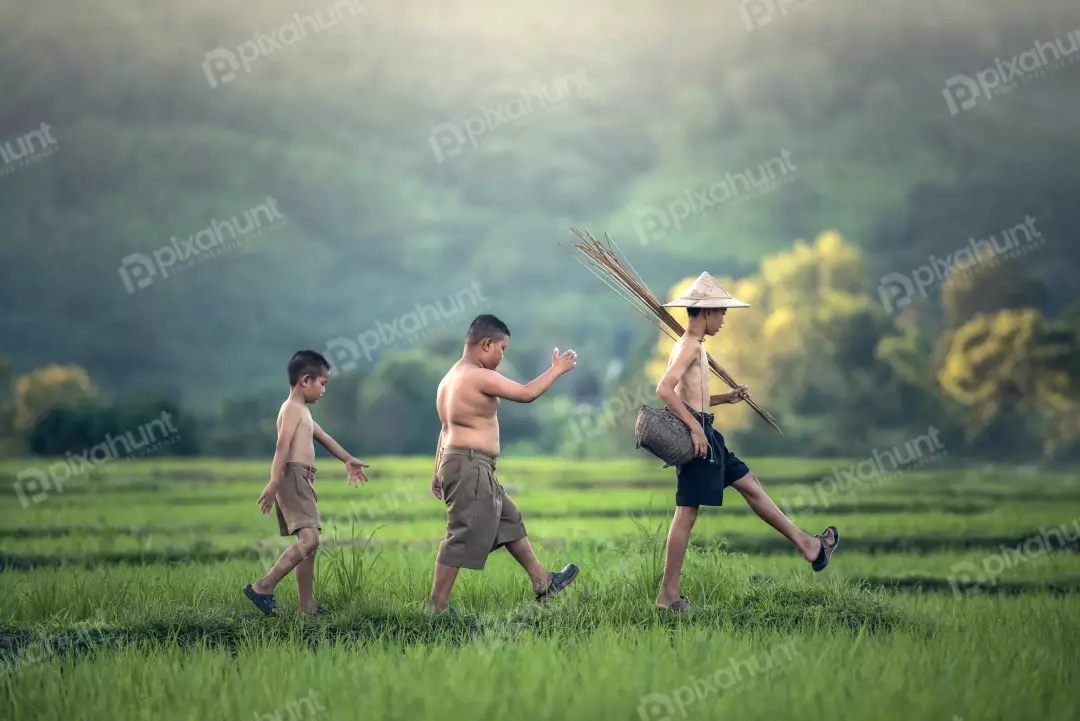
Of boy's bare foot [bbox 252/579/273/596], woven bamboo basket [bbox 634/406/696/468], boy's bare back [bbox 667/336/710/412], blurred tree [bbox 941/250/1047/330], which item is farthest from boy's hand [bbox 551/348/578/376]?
blurred tree [bbox 941/250/1047/330]

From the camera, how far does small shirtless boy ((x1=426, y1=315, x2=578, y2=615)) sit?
7648mm

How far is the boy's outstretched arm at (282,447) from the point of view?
7664 mm

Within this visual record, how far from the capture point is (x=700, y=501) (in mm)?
7742

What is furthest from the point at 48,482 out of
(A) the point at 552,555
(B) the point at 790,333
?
(B) the point at 790,333

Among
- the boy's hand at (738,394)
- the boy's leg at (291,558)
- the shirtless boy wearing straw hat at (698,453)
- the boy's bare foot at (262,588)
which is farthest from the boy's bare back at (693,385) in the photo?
the boy's bare foot at (262,588)

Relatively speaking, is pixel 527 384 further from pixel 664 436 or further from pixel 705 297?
pixel 705 297

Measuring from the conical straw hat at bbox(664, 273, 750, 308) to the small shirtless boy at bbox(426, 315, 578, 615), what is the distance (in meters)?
1.03

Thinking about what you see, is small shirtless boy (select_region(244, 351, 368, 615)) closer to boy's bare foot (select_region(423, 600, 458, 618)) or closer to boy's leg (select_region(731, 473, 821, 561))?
boy's bare foot (select_region(423, 600, 458, 618))

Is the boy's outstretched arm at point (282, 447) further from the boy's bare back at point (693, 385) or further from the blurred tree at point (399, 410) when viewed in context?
the blurred tree at point (399, 410)

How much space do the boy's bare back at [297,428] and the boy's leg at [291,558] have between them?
1.64 ft

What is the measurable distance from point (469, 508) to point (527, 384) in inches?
38.7

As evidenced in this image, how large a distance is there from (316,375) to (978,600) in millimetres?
6159

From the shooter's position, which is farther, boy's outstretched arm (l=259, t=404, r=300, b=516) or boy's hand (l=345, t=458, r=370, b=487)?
boy's hand (l=345, t=458, r=370, b=487)

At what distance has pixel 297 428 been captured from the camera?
7871mm
